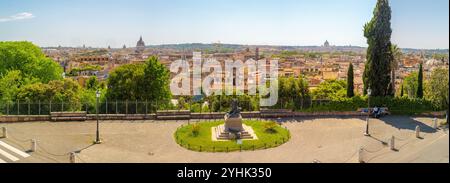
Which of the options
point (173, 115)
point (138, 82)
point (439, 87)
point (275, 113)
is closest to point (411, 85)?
point (439, 87)

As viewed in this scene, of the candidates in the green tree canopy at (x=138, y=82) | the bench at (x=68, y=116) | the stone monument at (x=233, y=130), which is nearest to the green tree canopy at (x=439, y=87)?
the stone monument at (x=233, y=130)

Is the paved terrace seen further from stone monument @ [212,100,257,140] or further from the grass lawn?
stone monument @ [212,100,257,140]

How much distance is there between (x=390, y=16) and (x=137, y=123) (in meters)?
19.1

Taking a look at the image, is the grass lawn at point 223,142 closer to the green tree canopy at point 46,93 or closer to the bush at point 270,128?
the bush at point 270,128

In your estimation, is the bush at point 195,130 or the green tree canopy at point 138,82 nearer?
the bush at point 195,130

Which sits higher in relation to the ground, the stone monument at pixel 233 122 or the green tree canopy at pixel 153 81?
the green tree canopy at pixel 153 81

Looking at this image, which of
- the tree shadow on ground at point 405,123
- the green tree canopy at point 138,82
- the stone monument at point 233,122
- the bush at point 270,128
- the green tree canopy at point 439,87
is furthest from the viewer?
the green tree canopy at point 138,82

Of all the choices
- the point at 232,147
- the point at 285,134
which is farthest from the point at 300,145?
the point at 232,147

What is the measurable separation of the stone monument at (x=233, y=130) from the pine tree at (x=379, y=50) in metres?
11.7

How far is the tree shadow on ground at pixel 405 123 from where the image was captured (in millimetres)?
24069

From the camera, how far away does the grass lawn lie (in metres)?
20.5

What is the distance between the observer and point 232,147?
67.4 ft

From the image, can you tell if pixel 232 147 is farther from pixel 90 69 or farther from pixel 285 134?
pixel 90 69

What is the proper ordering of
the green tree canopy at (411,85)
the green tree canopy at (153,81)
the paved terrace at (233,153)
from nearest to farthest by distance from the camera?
the paved terrace at (233,153) → the green tree canopy at (153,81) → the green tree canopy at (411,85)
